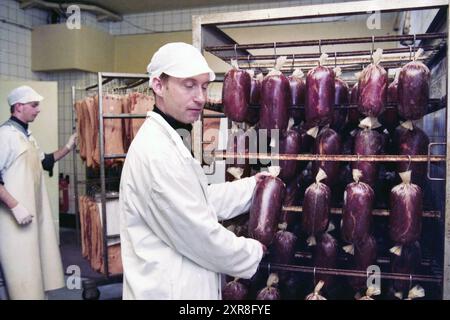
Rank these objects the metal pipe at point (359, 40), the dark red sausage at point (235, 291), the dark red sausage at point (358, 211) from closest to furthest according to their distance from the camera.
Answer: the metal pipe at point (359, 40) < the dark red sausage at point (358, 211) < the dark red sausage at point (235, 291)

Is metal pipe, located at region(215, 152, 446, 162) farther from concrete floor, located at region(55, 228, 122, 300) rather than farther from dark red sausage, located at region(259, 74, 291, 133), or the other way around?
concrete floor, located at region(55, 228, 122, 300)

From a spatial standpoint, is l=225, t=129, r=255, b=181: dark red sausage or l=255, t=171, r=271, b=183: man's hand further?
l=225, t=129, r=255, b=181: dark red sausage

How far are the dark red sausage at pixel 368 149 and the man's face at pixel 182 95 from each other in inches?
29.0

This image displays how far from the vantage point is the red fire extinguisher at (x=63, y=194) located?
20.8 feet

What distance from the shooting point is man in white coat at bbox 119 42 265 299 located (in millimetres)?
1392

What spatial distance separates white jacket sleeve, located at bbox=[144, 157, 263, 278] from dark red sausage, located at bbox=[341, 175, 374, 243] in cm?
50

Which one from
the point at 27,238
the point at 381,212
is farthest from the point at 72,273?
the point at 381,212

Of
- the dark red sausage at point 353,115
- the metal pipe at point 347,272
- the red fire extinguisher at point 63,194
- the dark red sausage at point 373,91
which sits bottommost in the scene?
the red fire extinguisher at point 63,194

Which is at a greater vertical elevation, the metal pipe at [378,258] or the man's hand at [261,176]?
the man's hand at [261,176]

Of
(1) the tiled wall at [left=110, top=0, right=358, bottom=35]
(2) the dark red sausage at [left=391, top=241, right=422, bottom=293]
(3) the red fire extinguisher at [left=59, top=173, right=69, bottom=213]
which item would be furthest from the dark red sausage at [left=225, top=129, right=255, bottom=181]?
(3) the red fire extinguisher at [left=59, top=173, right=69, bottom=213]

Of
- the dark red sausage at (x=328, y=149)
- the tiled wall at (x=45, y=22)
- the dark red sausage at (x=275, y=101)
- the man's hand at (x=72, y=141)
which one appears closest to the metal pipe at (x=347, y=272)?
the dark red sausage at (x=328, y=149)

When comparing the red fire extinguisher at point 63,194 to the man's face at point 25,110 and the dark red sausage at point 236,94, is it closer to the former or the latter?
the man's face at point 25,110

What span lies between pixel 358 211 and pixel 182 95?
0.88m

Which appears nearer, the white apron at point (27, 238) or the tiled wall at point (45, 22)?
the white apron at point (27, 238)
